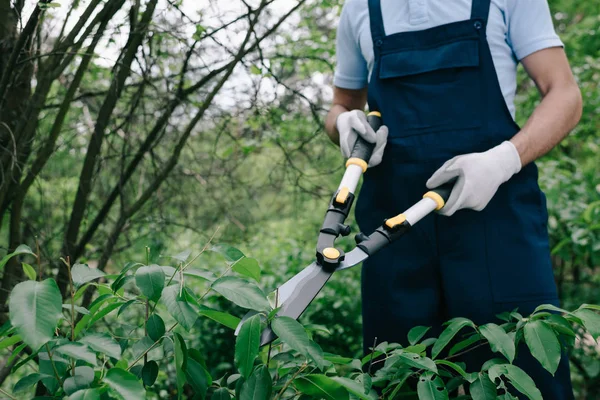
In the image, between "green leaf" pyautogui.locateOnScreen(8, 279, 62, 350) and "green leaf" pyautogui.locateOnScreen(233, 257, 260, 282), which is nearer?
"green leaf" pyautogui.locateOnScreen(8, 279, 62, 350)

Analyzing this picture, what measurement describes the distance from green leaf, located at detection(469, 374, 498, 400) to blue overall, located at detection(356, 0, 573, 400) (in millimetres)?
522

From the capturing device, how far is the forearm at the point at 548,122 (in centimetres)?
164

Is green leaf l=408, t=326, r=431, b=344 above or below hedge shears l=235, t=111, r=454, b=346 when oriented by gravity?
below

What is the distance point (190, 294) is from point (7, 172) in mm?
1173

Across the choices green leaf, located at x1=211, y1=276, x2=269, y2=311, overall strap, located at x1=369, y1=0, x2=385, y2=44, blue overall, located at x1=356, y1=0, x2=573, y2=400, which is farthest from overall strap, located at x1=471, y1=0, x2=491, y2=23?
green leaf, located at x1=211, y1=276, x2=269, y2=311

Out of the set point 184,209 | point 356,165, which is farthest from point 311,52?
point 356,165

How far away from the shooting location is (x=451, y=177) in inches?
63.0

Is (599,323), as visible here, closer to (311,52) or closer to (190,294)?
(190,294)

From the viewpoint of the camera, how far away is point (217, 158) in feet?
10.4

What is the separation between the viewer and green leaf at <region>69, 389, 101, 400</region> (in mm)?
815

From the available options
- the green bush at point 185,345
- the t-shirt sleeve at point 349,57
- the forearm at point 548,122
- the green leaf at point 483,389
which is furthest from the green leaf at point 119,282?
the t-shirt sleeve at point 349,57

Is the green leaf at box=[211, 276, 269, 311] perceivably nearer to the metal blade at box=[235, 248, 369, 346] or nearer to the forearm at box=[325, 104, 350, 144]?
the metal blade at box=[235, 248, 369, 346]

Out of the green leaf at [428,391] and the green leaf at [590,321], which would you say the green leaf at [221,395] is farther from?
the green leaf at [590,321]

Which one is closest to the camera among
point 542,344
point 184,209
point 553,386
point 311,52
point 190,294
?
point 190,294
